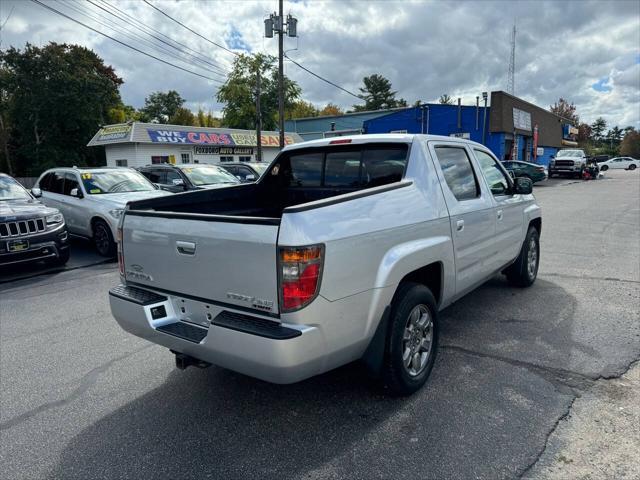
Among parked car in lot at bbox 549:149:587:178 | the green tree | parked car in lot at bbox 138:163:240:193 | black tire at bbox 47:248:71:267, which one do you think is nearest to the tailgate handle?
black tire at bbox 47:248:71:267

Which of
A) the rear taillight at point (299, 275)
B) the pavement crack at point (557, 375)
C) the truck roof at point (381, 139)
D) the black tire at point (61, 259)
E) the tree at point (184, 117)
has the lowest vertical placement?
the pavement crack at point (557, 375)

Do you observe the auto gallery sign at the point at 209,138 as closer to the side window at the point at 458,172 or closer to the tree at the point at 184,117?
the tree at the point at 184,117

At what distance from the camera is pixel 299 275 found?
2414mm

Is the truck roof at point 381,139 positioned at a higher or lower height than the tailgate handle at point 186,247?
higher

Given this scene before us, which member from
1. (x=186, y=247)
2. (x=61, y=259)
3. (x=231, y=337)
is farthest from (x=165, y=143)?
(x=231, y=337)

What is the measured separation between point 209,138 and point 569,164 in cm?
2601

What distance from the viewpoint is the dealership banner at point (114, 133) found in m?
26.6

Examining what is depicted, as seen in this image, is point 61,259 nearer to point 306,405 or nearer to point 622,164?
point 306,405

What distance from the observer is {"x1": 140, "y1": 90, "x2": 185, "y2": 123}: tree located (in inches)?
3132

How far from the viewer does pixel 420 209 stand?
3.24m

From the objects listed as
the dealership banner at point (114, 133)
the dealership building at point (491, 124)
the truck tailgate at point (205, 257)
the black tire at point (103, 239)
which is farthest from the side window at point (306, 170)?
the dealership building at point (491, 124)

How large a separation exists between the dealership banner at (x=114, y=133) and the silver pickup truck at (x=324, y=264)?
83.2 ft

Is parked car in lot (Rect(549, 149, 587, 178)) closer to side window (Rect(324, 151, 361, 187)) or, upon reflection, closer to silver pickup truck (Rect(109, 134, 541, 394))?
silver pickup truck (Rect(109, 134, 541, 394))

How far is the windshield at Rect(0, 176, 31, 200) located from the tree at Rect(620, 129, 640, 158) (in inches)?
3729
